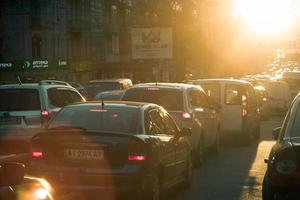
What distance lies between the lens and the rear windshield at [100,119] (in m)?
10.7

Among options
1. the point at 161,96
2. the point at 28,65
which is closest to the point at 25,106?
the point at 161,96

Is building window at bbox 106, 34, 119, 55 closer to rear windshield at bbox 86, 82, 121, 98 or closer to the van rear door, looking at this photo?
rear windshield at bbox 86, 82, 121, 98

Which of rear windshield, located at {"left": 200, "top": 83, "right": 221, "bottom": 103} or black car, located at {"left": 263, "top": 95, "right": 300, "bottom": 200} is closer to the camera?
black car, located at {"left": 263, "top": 95, "right": 300, "bottom": 200}

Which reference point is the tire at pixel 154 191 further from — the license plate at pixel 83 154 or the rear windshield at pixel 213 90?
the rear windshield at pixel 213 90

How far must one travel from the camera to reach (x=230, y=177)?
48.6ft

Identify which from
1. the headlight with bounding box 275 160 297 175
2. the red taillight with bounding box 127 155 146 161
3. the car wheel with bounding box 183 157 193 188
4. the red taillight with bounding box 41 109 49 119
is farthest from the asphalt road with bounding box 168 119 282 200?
the headlight with bounding box 275 160 297 175

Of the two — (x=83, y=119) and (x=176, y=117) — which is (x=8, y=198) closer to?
(x=83, y=119)

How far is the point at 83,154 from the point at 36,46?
178 feet

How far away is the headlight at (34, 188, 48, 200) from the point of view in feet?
18.6

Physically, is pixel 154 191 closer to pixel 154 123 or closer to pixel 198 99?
pixel 154 123

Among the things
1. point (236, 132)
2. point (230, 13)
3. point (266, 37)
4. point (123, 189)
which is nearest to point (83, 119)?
point (123, 189)

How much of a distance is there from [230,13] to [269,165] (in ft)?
273

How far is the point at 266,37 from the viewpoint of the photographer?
13475 cm

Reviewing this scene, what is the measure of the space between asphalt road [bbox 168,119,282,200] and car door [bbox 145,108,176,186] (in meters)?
0.65
